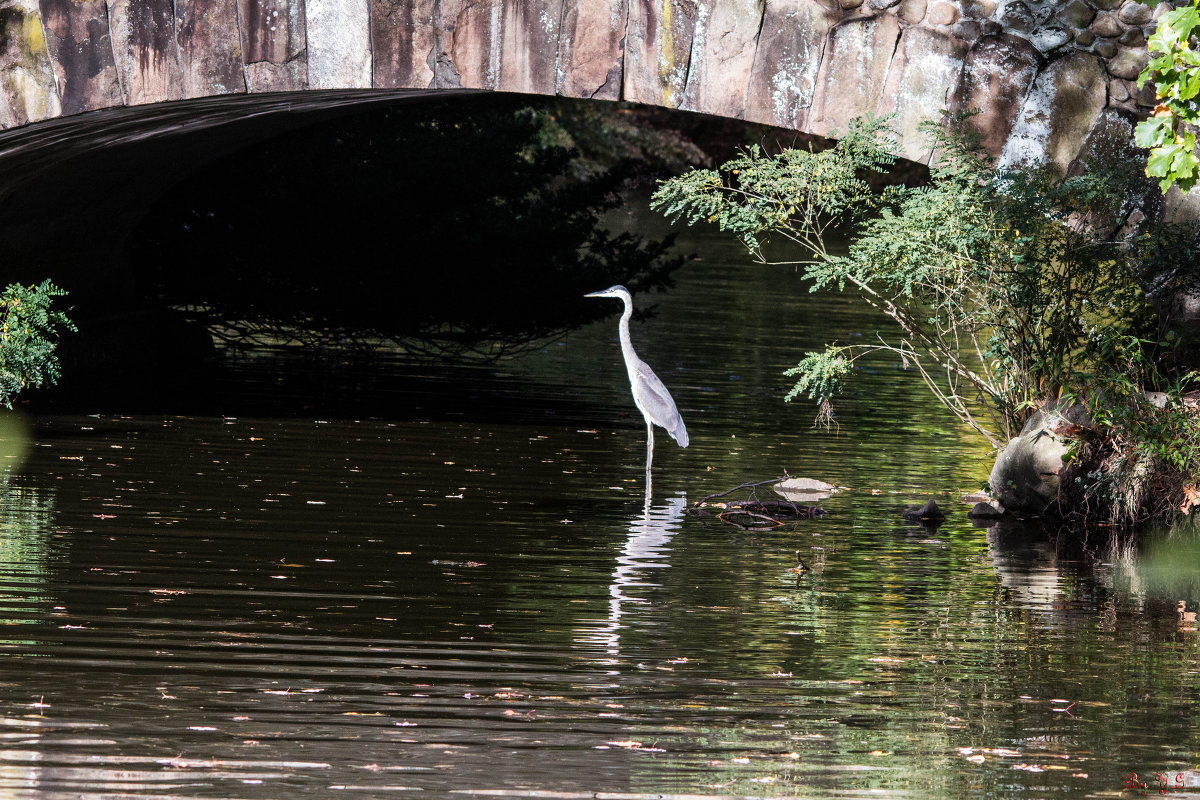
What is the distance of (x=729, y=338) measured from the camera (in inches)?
842

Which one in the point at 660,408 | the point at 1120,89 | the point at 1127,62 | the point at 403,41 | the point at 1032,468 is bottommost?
the point at 1032,468

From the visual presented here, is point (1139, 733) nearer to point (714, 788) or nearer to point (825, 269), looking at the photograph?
point (714, 788)

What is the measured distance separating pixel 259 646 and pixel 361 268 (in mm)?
12325

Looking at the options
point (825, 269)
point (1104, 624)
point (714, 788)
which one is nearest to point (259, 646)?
point (714, 788)

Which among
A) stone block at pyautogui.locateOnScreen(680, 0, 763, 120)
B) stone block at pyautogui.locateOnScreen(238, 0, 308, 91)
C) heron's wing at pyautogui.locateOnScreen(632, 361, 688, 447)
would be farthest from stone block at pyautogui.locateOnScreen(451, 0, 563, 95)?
heron's wing at pyautogui.locateOnScreen(632, 361, 688, 447)

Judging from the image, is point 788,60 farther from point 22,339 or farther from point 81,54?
point 22,339

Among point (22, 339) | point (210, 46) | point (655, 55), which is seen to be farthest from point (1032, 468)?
point (22, 339)

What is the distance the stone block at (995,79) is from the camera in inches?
408

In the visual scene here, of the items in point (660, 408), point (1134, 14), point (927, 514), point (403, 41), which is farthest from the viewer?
point (660, 408)

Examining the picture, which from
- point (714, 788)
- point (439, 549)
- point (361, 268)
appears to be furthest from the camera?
point (361, 268)

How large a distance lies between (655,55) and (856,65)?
4.06 ft

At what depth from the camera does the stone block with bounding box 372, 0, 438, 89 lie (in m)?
11.2

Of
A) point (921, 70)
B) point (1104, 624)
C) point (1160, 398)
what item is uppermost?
point (921, 70)

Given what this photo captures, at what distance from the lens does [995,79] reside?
10.4m
